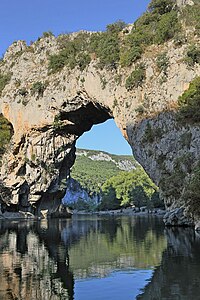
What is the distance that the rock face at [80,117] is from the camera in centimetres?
3269

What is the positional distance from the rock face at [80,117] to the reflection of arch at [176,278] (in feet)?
35.9

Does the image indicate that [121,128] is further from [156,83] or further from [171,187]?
[171,187]

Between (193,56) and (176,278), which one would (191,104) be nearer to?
(193,56)

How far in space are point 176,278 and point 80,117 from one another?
130ft

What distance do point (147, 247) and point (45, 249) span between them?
466 cm

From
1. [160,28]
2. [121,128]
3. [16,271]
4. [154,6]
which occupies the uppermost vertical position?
[154,6]

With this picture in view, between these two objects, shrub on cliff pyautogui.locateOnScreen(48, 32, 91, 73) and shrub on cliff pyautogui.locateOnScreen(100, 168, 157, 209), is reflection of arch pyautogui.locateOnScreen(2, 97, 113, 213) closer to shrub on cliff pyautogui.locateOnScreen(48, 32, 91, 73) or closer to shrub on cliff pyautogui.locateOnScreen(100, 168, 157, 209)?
shrub on cliff pyautogui.locateOnScreen(48, 32, 91, 73)

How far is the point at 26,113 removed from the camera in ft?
167

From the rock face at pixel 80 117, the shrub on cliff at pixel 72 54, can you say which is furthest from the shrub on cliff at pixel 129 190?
the shrub on cliff at pixel 72 54

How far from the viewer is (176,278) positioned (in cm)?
999

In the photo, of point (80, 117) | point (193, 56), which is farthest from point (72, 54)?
point (193, 56)

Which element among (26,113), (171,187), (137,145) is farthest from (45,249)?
(26,113)

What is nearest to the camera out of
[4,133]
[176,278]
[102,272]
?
[176,278]

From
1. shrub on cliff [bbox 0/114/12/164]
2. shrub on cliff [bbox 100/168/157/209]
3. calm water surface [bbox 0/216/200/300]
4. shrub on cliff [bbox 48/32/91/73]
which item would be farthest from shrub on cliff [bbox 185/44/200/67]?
shrub on cliff [bbox 100/168/157/209]
